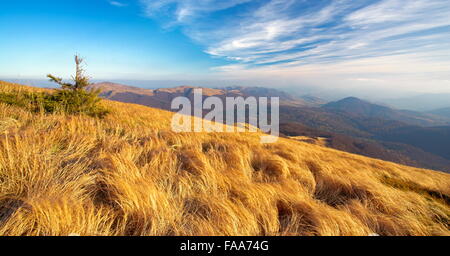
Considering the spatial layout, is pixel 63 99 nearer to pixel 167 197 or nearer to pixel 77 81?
pixel 77 81

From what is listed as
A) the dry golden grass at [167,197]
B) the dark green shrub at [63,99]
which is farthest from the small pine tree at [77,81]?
the dry golden grass at [167,197]

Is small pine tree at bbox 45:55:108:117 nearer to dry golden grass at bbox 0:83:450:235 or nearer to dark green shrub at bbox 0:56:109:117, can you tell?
dark green shrub at bbox 0:56:109:117

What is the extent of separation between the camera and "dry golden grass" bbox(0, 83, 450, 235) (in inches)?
71.4

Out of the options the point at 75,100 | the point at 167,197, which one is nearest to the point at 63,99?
the point at 75,100

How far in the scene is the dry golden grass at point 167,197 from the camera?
5.95ft

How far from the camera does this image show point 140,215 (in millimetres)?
1943

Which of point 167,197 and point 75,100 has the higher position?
point 75,100

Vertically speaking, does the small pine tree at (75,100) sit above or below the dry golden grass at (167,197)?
above

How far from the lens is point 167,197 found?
2.31 meters

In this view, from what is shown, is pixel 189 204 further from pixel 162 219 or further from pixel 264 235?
pixel 264 235

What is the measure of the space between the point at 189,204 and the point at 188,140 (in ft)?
9.18

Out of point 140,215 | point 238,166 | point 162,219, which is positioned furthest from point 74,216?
point 238,166

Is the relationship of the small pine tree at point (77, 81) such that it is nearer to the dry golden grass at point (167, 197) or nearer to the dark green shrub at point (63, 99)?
the dark green shrub at point (63, 99)
